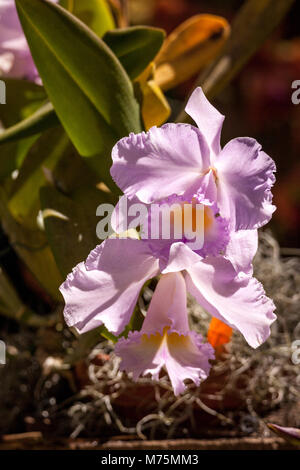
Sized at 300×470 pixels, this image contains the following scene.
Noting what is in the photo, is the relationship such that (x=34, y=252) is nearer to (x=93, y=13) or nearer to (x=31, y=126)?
(x=31, y=126)

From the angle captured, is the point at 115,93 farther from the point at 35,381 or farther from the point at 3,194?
the point at 35,381

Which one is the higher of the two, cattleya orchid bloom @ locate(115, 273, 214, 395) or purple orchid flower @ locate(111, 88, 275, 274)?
purple orchid flower @ locate(111, 88, 275, 274)

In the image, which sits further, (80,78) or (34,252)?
(34,252)

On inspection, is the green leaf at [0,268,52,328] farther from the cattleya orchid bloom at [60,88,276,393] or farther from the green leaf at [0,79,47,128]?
the cattleya orchid bloom at [60,88,276,393]

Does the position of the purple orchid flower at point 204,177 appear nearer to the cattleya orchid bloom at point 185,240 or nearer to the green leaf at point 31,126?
the cattleya orchid bloom at point 185,240

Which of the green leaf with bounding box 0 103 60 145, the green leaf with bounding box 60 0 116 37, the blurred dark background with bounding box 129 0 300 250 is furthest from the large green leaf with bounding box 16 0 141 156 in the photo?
the blurred dark background with bounding box 129 0 300 250

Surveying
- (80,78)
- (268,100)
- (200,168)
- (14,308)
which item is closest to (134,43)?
(80,78)
